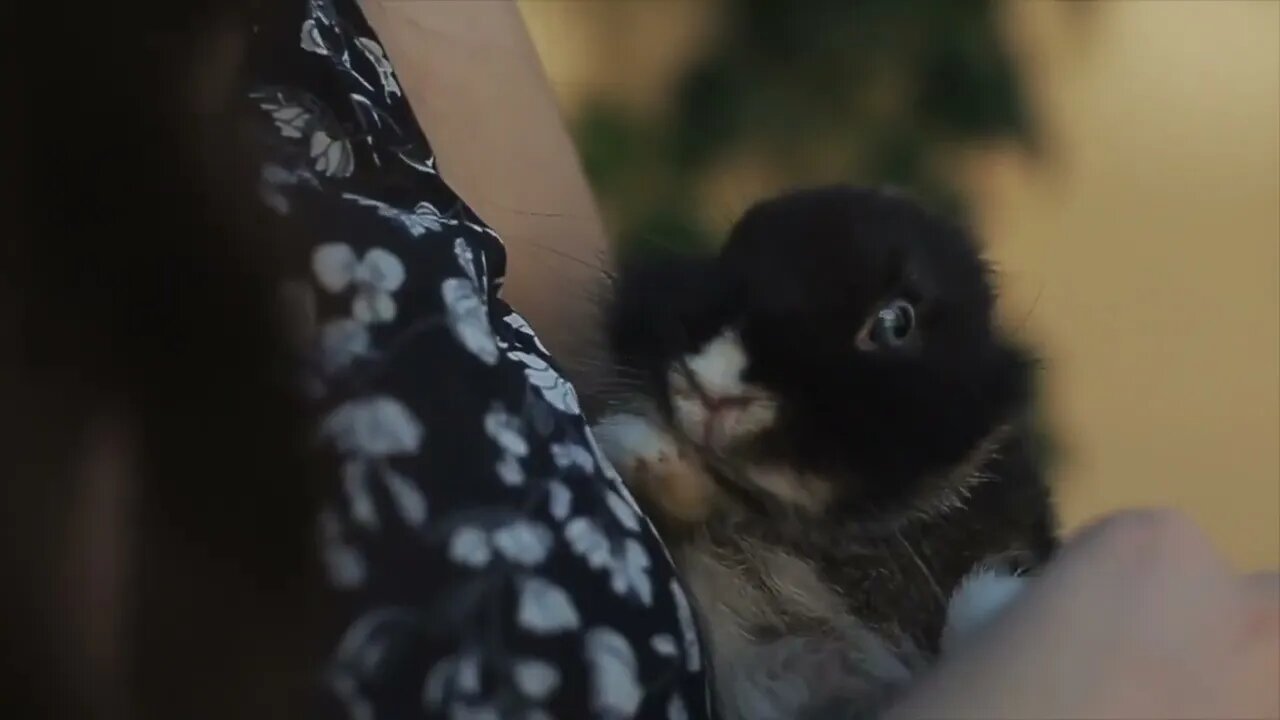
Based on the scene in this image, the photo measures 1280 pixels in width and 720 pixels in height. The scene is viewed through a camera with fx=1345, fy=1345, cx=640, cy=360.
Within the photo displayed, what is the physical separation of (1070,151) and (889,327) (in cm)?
90

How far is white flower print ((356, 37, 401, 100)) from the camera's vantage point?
0.51 m

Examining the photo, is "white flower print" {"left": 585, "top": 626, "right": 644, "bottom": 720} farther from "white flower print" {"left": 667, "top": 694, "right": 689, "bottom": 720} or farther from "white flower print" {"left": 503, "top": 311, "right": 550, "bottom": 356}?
"white flower print" {"left": 503, "top": 311, "right": 550, "bottom": 356}

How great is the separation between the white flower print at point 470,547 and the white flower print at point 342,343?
6 cm

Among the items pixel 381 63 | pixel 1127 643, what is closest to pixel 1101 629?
pixel 1127 643

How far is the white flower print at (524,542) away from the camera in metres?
0.38

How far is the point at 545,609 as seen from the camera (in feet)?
1.26

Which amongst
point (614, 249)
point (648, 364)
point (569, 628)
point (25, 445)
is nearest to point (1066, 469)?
point (614, 249)

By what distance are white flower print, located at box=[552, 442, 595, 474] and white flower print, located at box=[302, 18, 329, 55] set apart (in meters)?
0.17

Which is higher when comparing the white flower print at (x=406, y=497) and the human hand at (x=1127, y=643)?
the human hand at (x=1127, y=643)

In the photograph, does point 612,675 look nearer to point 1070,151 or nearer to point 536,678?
point 536,678

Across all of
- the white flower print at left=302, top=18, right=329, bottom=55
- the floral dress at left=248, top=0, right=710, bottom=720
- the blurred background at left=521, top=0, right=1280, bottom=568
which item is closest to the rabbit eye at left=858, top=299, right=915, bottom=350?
the floral dress at left=248, top=0, right=710, bottom=720

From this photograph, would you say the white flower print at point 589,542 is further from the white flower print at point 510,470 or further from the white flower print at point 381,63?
the white flower print at point 381,63

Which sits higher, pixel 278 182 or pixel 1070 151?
pixel 278 182

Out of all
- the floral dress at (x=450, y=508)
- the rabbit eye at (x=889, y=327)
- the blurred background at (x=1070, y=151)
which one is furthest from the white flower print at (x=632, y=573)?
the blurred background at (x=1070, y=151)
